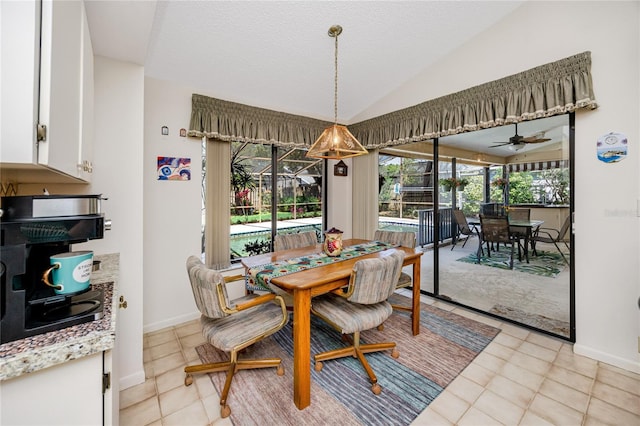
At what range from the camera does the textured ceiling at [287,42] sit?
7.14ft

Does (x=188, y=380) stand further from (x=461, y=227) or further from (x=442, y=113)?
(x=442, y=113)

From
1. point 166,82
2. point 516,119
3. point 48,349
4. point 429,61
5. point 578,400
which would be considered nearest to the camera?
point 48,349

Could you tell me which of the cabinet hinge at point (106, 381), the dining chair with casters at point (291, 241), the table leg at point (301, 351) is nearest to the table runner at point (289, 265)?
the table leg at point (301, 351)

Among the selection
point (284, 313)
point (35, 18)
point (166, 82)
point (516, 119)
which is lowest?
point (284, 313)

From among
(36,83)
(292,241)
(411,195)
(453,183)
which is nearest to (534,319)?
(453,183)

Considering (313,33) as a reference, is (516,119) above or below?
below

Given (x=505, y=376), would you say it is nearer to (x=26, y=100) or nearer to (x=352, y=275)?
(x=352, y=275)

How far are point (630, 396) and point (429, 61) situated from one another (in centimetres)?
351

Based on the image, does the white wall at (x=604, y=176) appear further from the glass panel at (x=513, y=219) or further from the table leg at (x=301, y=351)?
the table leg at (x=301, y=351)

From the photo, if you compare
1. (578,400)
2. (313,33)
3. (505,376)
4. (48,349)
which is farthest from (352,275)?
(313,33)

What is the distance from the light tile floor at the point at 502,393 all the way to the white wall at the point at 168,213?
55 cm

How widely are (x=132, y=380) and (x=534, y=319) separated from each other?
3.72 meters

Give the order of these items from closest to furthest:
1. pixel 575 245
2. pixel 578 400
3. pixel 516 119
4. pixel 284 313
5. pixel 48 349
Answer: pixel 48 349 < pixel 578 400 < pixel 284 313 < pixel 575 245 < pixel 516 119

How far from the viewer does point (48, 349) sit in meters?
0.78
